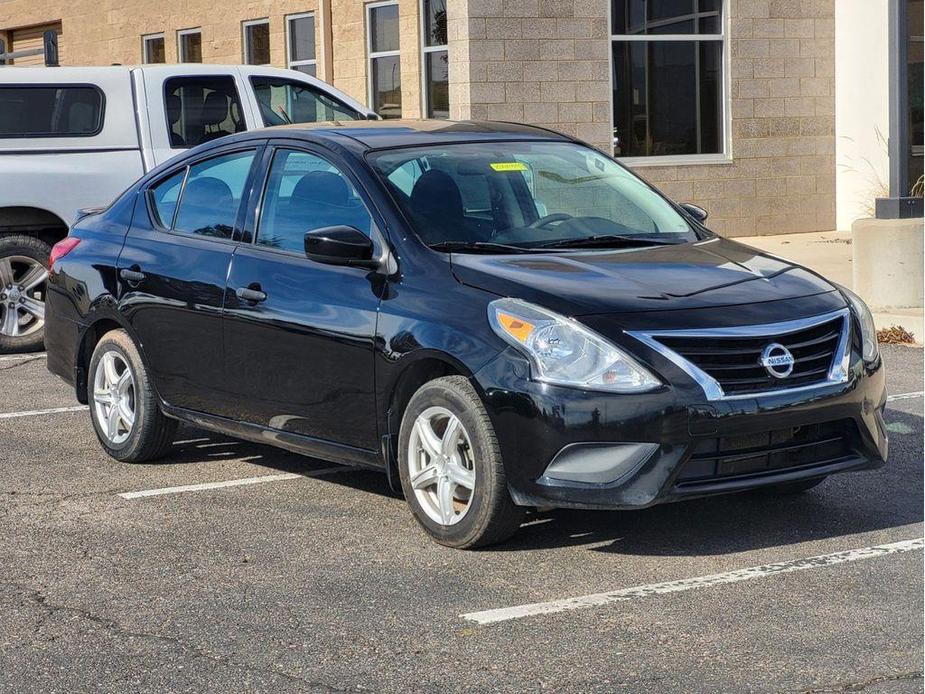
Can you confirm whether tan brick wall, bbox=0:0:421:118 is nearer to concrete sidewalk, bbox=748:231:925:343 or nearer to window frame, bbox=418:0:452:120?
window frame, bbox=418:0:452:120

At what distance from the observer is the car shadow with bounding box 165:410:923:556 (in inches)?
234

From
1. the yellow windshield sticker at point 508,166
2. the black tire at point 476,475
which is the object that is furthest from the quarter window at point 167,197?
the black tire at point 476,475

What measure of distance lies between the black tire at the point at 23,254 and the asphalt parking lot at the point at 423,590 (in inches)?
181

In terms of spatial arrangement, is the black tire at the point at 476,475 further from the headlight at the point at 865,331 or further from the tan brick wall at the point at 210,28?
the tan brick wall at the point at 210,28

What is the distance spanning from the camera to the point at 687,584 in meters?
5.39

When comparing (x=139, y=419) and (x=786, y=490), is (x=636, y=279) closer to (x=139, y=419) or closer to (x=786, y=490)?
(x=786, y=490)

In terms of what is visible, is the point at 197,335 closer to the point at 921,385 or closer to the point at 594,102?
the point at 921,385

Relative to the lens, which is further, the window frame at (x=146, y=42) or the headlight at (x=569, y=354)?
the window frame at (x=146, y=42)

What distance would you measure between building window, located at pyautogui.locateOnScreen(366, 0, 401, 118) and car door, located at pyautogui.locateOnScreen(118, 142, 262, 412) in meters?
13.0

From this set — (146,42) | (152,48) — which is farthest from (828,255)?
(146,42)

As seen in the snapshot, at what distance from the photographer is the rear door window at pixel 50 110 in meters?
11.8

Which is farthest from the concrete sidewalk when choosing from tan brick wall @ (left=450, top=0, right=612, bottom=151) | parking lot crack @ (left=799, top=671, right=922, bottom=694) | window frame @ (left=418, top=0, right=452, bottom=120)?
parking lot crack @ (left=799, top=671, right=922, bottom=694)

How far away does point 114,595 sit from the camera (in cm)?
535

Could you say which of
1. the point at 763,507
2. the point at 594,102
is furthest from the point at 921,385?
the point at 594,102
